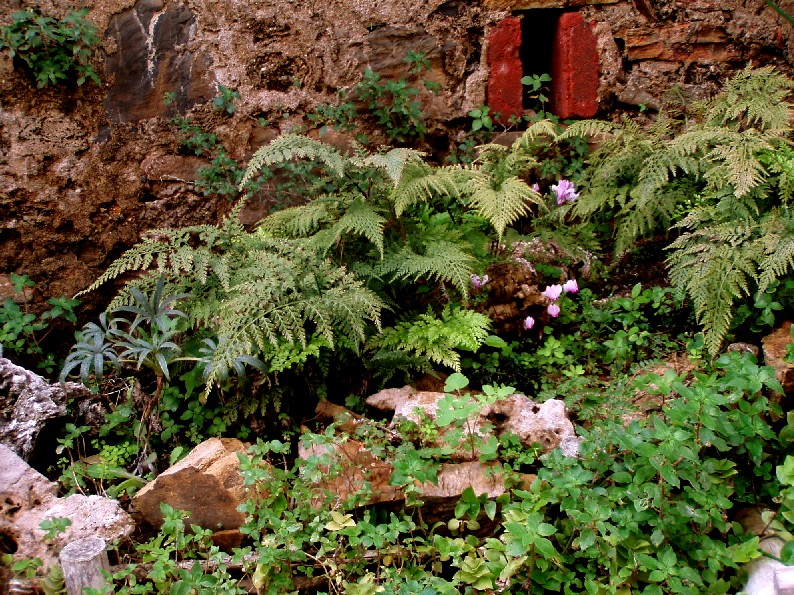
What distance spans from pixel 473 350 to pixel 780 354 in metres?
Result: 1.41

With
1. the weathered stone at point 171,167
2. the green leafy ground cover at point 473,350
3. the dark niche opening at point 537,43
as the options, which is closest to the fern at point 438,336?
the green leafy ground cover at point 473,350

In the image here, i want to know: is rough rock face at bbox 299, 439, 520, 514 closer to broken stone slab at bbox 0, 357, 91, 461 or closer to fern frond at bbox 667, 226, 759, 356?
fern frond at bbox 667, 226, 759, 356

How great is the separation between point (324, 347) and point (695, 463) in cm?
178

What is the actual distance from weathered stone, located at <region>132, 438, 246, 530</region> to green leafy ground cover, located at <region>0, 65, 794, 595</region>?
0.44 ft

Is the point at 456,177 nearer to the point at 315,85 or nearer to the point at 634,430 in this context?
the point at 315,85

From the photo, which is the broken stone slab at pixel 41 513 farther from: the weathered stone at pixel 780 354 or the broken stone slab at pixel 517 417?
the weathered stone at pixel 780 354

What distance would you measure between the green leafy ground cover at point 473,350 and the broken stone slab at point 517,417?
0.08m

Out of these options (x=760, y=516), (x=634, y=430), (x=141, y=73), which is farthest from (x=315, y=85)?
(x=760, y=516)

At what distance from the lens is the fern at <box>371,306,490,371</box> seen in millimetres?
3131

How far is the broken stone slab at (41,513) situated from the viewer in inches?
101

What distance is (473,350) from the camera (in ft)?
10.3

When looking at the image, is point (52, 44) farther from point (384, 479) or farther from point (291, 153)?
point (384, 479)

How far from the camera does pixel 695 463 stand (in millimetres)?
2352

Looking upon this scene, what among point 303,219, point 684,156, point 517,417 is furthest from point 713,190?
point 303,219
